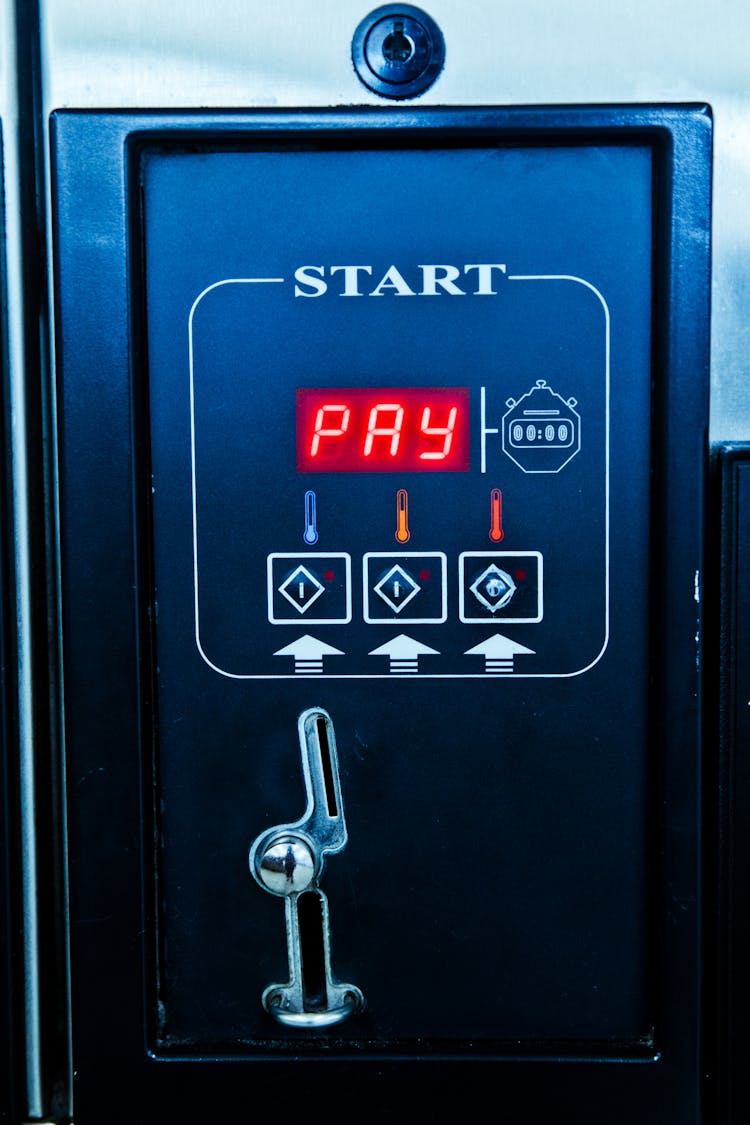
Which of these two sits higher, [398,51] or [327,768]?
[398,51]

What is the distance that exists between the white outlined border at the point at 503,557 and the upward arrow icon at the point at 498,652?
17 mm

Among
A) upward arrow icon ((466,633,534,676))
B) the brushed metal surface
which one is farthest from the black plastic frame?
upward arrow icon ((466,633,534,676))

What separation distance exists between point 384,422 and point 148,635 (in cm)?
31

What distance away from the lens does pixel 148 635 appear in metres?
1.03

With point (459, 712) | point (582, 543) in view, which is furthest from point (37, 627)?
point (582, 543)

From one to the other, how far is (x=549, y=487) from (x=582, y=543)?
63 mm

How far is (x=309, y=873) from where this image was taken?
102 centimetres

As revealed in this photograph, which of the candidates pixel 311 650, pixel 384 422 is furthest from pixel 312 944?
pixel 384 422

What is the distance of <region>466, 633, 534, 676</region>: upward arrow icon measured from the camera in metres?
1.03

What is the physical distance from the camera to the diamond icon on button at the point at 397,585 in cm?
103

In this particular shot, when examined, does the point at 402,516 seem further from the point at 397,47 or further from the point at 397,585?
the point at 397,47

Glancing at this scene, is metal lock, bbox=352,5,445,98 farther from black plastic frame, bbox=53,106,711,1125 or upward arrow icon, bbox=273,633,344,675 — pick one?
upward arrow icon, bbox=273,633,344,675

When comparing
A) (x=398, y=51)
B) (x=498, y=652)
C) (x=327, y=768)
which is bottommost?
(x=327, y=768)

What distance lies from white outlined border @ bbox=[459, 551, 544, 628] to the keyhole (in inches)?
18.5
